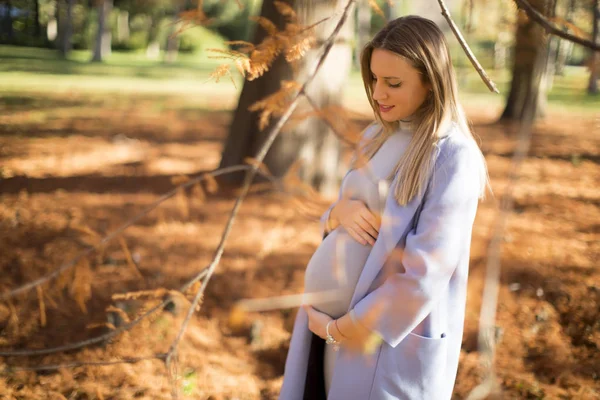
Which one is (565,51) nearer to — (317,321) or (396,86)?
(396,86)

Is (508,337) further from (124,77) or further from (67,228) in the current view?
(124,77)

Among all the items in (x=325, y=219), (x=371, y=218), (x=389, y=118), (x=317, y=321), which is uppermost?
(x=389, y=118)

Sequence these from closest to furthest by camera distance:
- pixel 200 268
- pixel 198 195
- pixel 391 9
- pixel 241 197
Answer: pixel 241 197 → pixel 200 268 → pixel 198 195 → pixel 391 9

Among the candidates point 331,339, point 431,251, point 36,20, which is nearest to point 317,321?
point 331,339

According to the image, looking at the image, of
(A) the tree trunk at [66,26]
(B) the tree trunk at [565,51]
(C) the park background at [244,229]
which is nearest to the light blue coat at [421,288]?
(C) the park background at [244,229]

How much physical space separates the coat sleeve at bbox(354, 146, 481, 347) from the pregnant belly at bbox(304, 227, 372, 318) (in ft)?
0.54

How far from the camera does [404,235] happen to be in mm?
1607

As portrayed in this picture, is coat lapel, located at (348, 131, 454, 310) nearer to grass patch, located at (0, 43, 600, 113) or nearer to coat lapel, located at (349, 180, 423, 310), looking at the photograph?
coat lapel, located at (349, 180, 423, 310)

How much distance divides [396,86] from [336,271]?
0.64 meters

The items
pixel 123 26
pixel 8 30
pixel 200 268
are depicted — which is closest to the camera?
pixel 200 268

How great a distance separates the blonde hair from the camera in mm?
1585

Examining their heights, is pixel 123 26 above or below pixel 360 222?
below

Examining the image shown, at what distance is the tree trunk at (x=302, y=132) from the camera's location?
552cm

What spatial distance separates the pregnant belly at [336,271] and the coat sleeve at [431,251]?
6.5 inches
